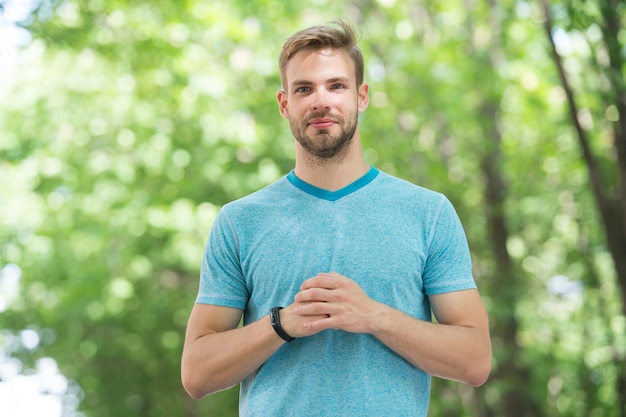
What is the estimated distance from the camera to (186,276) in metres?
13.4

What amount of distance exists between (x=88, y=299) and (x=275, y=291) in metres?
9.20

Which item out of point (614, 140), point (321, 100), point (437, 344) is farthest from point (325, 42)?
point (614, 140)

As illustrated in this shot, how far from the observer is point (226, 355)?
2.33 metres

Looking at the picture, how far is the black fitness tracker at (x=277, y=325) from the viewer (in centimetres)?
224

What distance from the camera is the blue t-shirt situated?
2.30 metres

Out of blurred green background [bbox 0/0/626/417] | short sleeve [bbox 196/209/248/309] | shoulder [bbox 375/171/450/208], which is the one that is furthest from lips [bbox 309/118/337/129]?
blurred green background [bbox 0/0/626/417]

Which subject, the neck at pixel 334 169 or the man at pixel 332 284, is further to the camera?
the neck at pixel 334 169

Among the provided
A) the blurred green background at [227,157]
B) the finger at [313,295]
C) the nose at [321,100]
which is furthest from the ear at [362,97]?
the blurred green background at [227,157]

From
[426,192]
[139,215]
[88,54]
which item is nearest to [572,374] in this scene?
[139,215]

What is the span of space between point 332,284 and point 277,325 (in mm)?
179

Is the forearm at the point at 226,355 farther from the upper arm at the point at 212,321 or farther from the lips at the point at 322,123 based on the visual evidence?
the lips at the point at 322,123

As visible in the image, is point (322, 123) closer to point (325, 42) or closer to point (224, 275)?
point (325, 42)

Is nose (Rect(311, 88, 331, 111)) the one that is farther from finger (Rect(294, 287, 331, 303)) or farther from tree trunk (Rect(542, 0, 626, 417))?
tree trunk (Rect(542, 0, 626, 417))

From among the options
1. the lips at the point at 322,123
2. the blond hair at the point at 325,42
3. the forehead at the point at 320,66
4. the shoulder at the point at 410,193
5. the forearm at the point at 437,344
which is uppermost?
the blond hair at the point at 325,42
